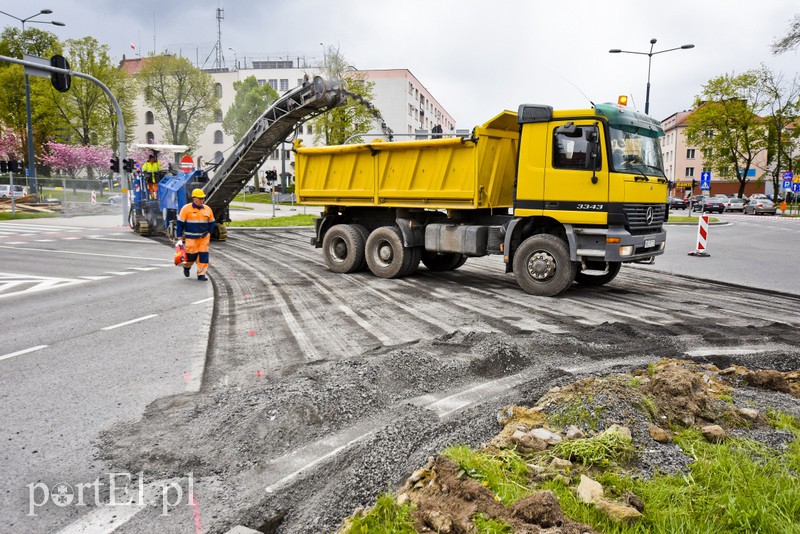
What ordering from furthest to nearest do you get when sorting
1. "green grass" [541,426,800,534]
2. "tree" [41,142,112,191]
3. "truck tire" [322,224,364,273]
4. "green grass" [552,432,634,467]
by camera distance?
"tree" [41,142,112,191] < "truck tire" [322,224,364,273] < "green grass" [552,432,634,467] < "green grass" [541,426,800,534]

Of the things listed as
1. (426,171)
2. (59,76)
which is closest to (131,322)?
(426,171)

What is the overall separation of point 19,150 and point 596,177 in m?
58.0

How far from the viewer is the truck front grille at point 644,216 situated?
8312mm

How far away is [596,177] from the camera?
8227 mm

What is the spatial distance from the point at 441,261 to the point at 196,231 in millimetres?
4773

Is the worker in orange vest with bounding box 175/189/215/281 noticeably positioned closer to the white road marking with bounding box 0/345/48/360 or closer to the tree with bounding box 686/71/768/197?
the white road marking with bounding box 0/345/48/360

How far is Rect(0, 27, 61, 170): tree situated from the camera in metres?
46.4

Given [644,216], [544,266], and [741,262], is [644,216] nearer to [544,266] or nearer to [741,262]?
[544,266]

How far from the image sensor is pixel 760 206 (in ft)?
146

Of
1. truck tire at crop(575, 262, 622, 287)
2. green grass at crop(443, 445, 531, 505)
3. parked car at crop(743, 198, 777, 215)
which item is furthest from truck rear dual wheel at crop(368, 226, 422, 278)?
parked car at crop(743, 198, 777, 215)

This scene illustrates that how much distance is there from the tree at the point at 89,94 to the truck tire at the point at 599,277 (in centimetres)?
4719

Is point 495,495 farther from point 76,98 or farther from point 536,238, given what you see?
point 76,98

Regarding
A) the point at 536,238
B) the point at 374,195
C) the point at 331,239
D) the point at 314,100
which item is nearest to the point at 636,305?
the point at 536,238

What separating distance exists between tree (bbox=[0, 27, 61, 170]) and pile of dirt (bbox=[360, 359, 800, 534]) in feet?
176
